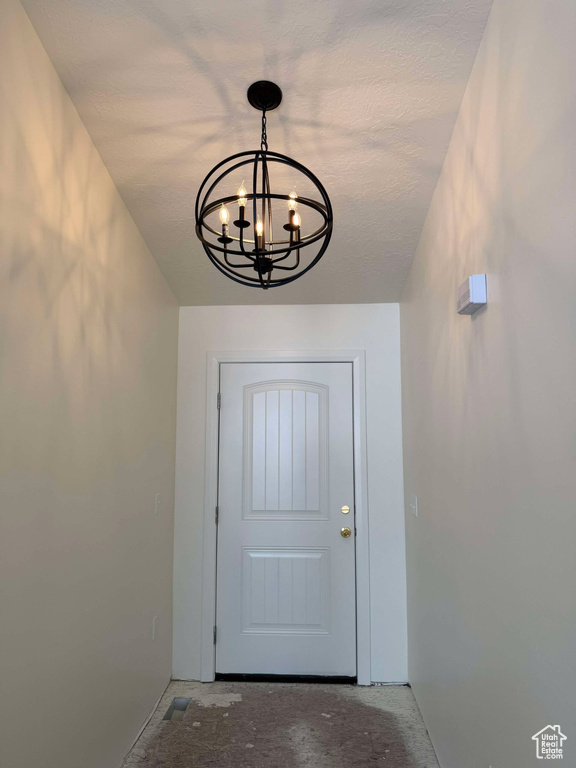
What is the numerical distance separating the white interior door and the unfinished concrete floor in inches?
9.1

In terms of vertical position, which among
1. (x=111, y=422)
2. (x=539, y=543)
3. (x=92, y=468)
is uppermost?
(x=111, y=422)

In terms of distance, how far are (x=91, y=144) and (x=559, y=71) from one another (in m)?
1.58

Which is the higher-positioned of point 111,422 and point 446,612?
point 111,422

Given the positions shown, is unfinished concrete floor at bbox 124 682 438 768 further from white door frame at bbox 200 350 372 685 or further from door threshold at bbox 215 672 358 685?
white door frame at bbox 200 350 372 685

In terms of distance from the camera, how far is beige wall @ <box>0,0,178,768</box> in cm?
142

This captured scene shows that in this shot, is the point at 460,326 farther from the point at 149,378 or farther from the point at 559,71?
the point at 149,378

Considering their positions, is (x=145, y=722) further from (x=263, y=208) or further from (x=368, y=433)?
(x=263, y=208)

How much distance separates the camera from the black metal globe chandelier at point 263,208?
134 cm

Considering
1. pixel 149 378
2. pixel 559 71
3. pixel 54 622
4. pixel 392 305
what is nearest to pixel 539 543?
pixel 559 71

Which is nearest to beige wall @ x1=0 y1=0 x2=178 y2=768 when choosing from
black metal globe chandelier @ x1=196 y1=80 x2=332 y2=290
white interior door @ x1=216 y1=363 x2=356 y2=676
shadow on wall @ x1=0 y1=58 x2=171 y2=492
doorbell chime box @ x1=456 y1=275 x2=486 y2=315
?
shadow on wall @ x1=0 y1=58 x2=171 y2=492

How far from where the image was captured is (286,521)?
3.35 metres

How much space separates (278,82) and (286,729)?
2.85 meters

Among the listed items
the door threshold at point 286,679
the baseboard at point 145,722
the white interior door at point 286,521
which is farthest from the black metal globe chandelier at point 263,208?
the door threshold at point 286,679

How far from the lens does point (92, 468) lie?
1.99 metres
